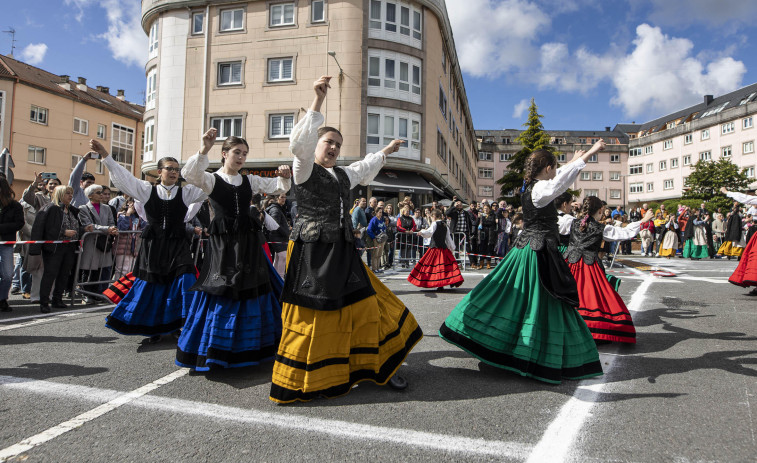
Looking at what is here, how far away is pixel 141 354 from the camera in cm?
469

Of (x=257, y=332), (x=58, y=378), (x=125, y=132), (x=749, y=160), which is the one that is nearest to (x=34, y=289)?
(x=58, y=378)

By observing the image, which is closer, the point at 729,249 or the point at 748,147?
the point at 729,249

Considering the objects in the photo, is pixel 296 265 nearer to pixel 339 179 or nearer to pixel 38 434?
pixel 339 179

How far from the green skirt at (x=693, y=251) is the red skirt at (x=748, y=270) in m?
12.8

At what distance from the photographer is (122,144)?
4981cm

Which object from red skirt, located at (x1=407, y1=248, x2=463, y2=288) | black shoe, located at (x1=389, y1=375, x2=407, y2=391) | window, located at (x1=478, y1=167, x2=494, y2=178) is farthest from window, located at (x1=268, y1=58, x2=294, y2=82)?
window, located at (x1=478, y1=167, x2=494, y2=178)

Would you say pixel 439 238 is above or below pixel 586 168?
below

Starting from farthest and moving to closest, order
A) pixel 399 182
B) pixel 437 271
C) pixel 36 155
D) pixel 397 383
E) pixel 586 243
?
pixel 36 155
pixel 399 182
pixel 437 271
pixel 586 243
pixel 397 383

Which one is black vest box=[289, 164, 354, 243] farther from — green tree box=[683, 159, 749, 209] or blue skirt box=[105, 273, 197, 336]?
green tree box=[683, 159, 749, 209]

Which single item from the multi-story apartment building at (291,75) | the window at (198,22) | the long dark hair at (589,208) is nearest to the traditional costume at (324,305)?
the long dark hair at (589,208)

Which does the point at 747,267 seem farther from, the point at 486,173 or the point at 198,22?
the point at 486,173

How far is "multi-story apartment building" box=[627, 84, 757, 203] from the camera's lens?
57.9 m

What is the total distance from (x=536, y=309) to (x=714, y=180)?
60.6 metres

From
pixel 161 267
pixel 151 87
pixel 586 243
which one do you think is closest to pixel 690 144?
pixel 151 87
